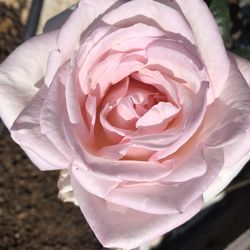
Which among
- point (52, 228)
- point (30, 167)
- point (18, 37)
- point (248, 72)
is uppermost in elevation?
point (248, 72)

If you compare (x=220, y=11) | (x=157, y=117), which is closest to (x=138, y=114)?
(x=157, y=117)

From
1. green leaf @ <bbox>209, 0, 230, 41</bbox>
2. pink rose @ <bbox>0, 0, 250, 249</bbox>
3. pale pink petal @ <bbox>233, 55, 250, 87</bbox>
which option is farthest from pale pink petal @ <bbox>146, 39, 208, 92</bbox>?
green leaf @ <bbox>209, 0, 230, 41</bbox>

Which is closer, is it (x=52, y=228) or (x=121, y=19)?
(x=121, y=19)

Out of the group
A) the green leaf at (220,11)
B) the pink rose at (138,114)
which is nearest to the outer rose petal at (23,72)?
the pink rose at (138,114)

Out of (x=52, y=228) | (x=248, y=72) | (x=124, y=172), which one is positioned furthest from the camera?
(x=52, y=228)

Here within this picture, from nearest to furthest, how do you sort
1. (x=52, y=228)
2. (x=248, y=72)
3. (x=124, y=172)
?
(x=124, y=172), (x=248, y=72), (x=52, y=228)

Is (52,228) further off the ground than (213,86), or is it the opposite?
(213,86)

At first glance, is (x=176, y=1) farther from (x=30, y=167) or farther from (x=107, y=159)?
(x=30, y=167)

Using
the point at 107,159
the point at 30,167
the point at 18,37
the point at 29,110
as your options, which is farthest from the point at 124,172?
the point at 18,37
